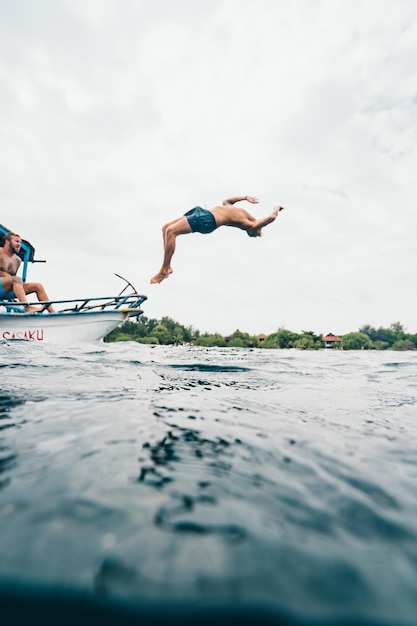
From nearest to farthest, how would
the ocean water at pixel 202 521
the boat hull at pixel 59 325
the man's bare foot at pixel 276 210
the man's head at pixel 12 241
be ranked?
the ocean water at pixel 202 521 < the man's bare foot at pixel 276 210 < the man's head at pixel 12 241 < the boat hull at pixel 59 325

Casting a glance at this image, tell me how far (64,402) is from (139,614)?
1721 millimetres

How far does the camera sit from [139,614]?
581mm

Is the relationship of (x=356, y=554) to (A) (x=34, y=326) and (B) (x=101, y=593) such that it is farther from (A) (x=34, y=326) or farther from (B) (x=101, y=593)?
(A) (x=34, y=326)

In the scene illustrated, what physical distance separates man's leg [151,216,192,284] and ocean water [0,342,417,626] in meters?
4.58

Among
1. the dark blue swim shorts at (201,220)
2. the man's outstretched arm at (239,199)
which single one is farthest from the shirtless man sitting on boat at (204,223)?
the man's outstretched arm at (239,199)

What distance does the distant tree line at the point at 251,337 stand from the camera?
4759 centimetres

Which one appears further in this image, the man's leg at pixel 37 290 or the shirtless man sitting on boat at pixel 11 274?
the man's leg at pixel 37 290

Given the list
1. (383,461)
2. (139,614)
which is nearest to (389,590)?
(139,614)

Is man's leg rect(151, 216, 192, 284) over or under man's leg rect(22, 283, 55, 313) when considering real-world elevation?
over

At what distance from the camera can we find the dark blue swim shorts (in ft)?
19.6

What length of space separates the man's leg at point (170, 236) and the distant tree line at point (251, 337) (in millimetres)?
33542

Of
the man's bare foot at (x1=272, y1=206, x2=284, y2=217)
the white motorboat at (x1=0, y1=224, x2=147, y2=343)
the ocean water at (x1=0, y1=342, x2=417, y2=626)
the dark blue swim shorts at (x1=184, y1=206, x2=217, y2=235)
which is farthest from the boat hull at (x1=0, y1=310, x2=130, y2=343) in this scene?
the ocean water at (x1=0, y1=342, x2=417, y2=626)

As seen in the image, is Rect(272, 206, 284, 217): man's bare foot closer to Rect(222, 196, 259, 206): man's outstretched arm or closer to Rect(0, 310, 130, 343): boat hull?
Rect(222, 196, 259, 206): man's outstretched arm

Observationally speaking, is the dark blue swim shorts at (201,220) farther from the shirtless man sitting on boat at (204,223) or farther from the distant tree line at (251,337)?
the distant tree line at (251,337)
